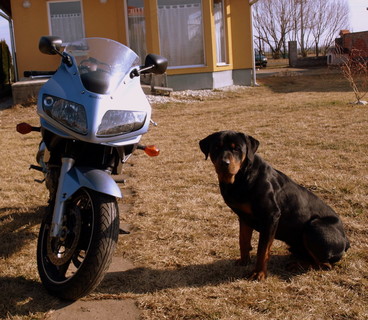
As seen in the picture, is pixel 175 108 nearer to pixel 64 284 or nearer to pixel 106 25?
pixel 106 25

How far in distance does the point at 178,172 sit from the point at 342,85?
12167mm

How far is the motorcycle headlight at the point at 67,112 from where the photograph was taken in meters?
2.77

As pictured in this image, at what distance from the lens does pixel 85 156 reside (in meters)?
3.04

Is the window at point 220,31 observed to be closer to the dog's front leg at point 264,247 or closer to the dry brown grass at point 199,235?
the dry brown grass at point 199,235

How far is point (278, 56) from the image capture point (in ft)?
149

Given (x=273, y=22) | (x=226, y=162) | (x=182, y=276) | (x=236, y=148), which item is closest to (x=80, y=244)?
(x=182, y=276)

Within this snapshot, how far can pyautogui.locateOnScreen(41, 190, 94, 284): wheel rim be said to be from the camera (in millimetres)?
2783

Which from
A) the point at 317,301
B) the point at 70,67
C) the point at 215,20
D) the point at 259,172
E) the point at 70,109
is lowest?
the point at 317,301

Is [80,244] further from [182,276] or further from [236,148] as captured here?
[236,148]

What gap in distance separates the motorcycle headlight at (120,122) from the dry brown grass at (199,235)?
39.3 inches

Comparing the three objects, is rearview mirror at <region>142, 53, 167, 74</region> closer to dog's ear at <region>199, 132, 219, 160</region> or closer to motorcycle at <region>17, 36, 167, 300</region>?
motorcycle at <region>17, 36, 167, 300</region>

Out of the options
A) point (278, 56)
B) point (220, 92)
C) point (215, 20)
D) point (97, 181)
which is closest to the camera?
point (97, 181)

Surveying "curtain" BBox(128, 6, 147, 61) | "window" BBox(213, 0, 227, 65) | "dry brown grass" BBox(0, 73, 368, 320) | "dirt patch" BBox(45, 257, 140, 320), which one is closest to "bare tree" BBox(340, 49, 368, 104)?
"dry brown grass" BBox(0, 73, 368, 320)

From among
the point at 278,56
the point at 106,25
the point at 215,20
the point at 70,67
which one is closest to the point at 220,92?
the point at 215,20
